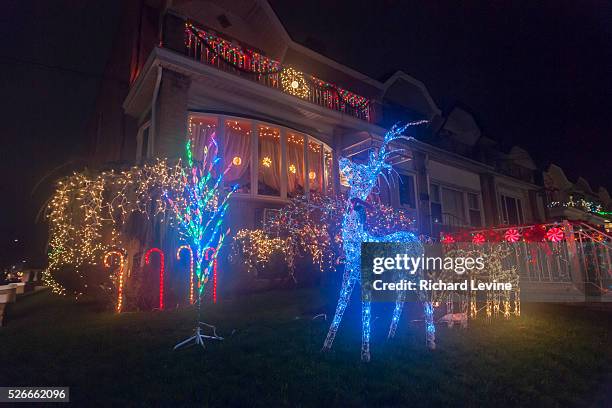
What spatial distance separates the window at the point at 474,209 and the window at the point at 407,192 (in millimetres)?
4805

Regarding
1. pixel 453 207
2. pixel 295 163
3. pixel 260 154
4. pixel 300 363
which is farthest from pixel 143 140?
pixel 453 207

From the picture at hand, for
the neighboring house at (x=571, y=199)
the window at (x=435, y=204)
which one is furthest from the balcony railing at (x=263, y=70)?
the neighboring house at (x=571, y=199)

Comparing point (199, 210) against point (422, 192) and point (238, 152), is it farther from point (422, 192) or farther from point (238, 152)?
point (422, 192)

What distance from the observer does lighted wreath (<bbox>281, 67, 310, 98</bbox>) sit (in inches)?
421

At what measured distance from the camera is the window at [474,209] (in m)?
17.4

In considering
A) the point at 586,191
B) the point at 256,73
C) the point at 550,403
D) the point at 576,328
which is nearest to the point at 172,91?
the point at 256,73

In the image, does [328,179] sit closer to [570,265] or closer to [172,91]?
[172,91]

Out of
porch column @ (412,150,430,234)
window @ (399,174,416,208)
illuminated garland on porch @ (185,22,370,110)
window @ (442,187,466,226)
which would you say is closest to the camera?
illuminated garland on porch @ (185,22,370,110)

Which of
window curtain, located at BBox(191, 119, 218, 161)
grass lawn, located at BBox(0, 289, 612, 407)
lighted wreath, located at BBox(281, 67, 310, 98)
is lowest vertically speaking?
grass lawn, located at BBox(0, 289, 612, 407)

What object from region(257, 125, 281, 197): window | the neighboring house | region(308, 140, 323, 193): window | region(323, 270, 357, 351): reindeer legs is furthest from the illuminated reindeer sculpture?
the neighboring house

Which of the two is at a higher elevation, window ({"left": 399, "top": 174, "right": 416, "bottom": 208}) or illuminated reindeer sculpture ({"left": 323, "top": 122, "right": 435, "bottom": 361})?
window ({"left": 399, "top": 174, "right": 416, "bottom": 208})

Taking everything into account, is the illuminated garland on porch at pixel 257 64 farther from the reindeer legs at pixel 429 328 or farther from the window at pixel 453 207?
the reindeer legs at pixel 429 328

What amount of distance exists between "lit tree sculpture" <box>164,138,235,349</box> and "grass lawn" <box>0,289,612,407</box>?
734 mm

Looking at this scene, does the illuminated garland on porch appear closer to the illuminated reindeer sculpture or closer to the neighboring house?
the illuminated reindeer sculpture
